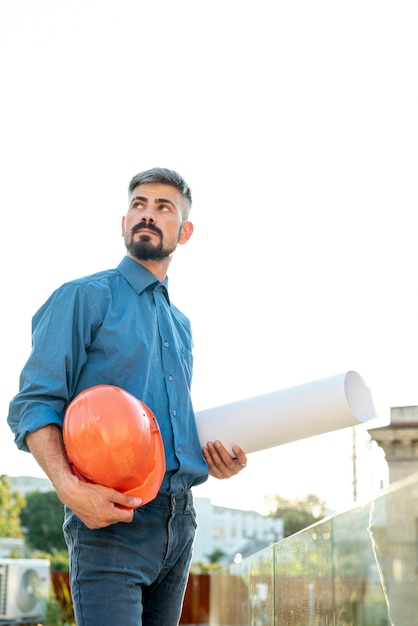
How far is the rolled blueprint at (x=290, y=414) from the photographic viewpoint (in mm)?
2383

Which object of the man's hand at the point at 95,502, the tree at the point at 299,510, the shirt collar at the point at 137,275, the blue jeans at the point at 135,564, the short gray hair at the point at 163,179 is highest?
the tree at the point at 299,510

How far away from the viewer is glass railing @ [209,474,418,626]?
357cm

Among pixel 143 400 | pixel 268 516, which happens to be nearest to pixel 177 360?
pixel 143 400

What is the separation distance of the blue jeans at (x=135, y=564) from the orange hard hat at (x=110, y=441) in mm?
139

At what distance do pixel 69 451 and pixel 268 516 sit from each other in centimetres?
8480

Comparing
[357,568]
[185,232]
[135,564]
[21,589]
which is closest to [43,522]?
[21,589]

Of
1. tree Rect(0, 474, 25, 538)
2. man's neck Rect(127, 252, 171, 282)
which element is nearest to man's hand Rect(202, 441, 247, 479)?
man's neck Rect(127, 252, 171, 282)

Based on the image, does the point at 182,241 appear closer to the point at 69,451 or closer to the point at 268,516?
the point at 69,451

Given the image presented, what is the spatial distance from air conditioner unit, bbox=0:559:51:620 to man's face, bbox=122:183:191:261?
14.8 meters

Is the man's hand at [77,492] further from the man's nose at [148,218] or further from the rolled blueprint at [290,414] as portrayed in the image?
the man's nose at [148,218]

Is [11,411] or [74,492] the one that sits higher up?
[11,411]

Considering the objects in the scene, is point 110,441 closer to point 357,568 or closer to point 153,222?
point 153,222

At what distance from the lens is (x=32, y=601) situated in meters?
16.7

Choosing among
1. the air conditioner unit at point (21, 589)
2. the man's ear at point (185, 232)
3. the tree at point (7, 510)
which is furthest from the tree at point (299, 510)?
the man's ear at point (185, 232)
